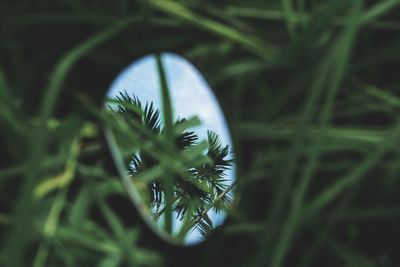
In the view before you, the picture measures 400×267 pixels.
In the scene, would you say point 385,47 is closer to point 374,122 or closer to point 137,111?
point 374,122

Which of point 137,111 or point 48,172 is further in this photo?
point 137,111

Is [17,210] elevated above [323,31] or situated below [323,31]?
below

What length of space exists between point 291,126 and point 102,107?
0.09 meters

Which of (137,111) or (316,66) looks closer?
(316,66)

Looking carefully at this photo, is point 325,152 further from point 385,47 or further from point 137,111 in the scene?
point 137,111

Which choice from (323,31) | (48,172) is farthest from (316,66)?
(48,172)

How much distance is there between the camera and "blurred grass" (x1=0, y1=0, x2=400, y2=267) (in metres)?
0.26

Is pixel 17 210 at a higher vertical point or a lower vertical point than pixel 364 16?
lower

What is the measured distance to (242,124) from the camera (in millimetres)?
292

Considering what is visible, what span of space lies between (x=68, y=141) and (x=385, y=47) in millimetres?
159

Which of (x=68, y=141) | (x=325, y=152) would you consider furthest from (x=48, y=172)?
(x=325, y=152)

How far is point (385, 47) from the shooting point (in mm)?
312

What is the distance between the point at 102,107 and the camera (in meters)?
0.29

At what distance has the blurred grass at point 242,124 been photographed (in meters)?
0.26
